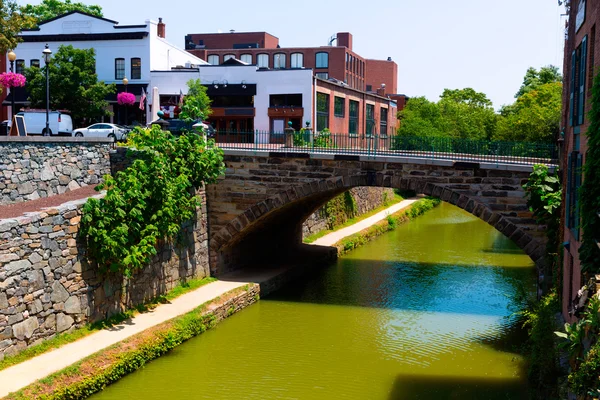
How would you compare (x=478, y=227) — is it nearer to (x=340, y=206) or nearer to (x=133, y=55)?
(x=340, y=206)

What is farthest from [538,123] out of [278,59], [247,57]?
[247,57]

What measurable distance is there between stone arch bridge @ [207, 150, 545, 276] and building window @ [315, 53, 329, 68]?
1778 inches

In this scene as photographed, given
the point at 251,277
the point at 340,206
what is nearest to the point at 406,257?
the point at 340,206

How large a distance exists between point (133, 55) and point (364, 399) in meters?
34.2

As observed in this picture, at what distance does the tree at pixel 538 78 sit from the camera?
76831 millimetres

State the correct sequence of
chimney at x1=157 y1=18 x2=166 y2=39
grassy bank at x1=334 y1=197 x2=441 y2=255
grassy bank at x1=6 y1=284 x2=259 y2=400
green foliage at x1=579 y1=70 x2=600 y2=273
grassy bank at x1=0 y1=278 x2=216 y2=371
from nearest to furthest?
1. green foliage at x1=579 y1=70 x2=600 y2=273
2. grassy bank at x1=6 y1=284 x2=259 y2=400
3. grassy bank at x1=0 y1=278 x2=216 y2=371
4. grassy bank at x1=334 y1=197 x2=441 y2=255
5. chimney at x1=157 y1=18 x2=166 y2=39

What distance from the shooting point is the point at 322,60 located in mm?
71938

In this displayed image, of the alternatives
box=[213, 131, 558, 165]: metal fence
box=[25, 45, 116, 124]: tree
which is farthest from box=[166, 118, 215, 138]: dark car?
box=[25, 45, 116, 124]: tree

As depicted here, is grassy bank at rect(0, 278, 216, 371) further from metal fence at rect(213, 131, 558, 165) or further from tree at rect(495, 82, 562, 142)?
tree at rect(495, 82, 562, 142)

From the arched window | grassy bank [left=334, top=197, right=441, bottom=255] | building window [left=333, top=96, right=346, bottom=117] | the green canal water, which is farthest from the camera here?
the arched window

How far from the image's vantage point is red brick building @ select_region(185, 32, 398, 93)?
71.4 metres

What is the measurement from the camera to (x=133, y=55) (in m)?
45.5

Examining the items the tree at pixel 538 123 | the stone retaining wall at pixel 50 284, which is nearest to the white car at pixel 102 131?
the stone retaining wall at pixel 50 284

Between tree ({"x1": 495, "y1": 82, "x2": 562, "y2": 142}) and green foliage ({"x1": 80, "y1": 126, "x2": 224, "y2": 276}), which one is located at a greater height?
tree ({"x1": 495, "y1": 82, "x2": 562, "y2": 142})
